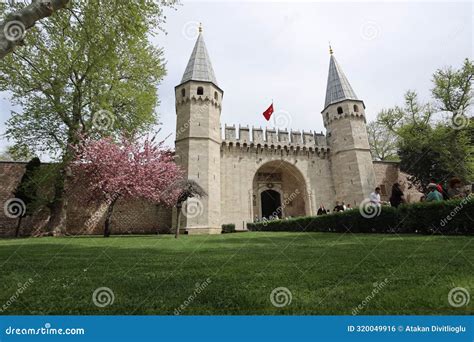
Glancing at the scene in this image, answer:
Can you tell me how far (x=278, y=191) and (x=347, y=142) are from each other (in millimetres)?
8377

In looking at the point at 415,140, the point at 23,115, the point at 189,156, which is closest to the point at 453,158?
the point at 415,140

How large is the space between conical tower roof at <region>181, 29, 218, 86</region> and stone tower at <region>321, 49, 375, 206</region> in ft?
40.2

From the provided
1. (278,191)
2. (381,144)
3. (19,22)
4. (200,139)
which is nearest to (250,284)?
(19,22)

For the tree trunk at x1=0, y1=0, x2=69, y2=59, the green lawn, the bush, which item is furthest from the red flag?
the green lawn

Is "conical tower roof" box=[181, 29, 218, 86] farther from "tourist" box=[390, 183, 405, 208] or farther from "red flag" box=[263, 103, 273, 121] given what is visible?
"tourist" box=[390, 183, 405, 208]

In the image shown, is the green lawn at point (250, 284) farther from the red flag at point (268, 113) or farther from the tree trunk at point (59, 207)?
the red flag at point (268, 113)

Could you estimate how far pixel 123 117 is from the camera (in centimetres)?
1752

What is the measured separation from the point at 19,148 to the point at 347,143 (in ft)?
82.2

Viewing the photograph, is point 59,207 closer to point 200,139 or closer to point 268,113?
point 200,139

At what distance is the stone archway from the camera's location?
2681cm

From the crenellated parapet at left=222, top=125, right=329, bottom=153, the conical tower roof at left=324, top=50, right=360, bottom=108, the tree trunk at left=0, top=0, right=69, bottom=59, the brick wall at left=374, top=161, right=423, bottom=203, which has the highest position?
the conical tower roof at left=324, top=50, right=360, bottom=108

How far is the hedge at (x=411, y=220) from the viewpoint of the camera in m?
7.87

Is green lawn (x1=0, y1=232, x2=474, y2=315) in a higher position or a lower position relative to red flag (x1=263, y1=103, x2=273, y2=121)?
lower

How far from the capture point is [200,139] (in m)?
21.8
